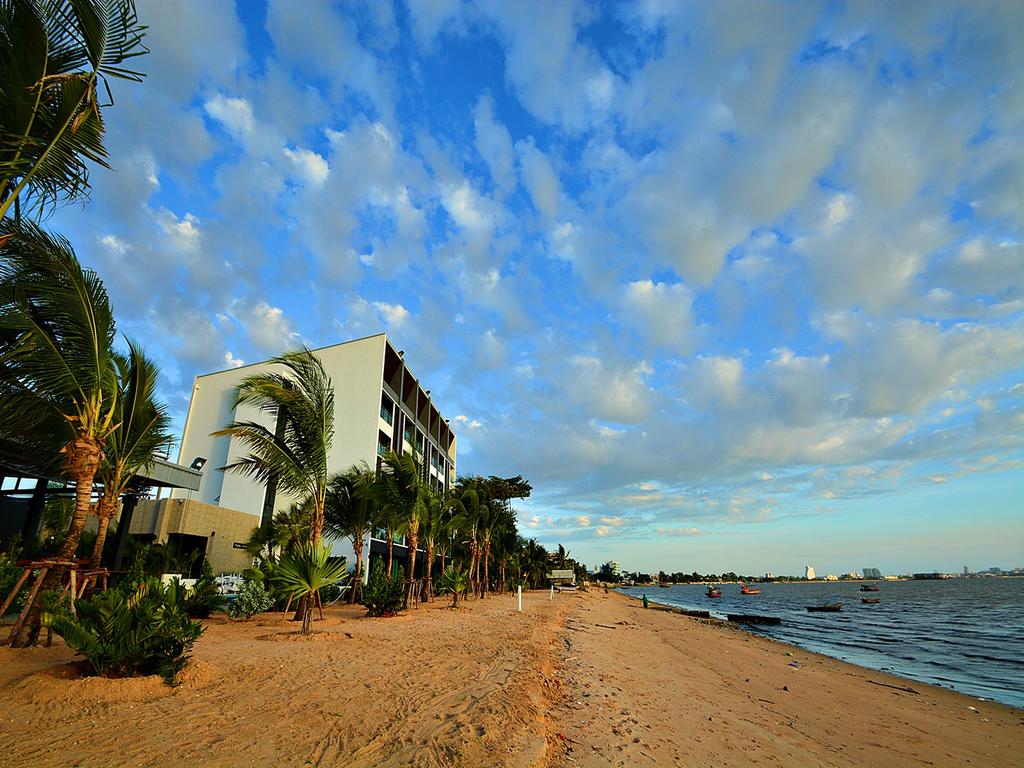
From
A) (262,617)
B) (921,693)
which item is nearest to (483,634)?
(262,617)

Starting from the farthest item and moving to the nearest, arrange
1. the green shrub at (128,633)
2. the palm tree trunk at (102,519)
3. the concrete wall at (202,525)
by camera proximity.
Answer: the concrete wall at (202,525) < the palm tree trunk at (102,519) < the green shrub at (128,633)

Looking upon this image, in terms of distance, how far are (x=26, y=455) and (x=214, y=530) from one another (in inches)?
622

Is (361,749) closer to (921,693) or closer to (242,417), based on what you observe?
(921,693)

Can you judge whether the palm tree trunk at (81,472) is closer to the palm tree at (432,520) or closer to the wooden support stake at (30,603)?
the wooden support stake at (30,603)

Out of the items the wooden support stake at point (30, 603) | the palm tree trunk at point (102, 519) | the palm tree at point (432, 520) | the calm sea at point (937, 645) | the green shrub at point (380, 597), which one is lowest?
the calm sea at point (937, 645)

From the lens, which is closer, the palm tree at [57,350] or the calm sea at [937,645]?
the palm tree at [57,350]

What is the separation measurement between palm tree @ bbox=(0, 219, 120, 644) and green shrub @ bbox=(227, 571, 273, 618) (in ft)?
24.8

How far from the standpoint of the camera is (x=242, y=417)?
36188 millimetres

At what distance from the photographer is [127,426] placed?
9.95 m

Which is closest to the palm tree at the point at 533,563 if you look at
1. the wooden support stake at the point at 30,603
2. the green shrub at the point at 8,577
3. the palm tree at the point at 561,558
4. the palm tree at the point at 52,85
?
the palm tree at the point at 561,558

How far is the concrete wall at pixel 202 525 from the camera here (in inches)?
990

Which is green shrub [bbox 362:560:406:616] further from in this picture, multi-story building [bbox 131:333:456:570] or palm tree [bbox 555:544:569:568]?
palm tree [bbox 555:544:569:568]

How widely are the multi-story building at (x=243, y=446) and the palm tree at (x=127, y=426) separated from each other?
1598cm

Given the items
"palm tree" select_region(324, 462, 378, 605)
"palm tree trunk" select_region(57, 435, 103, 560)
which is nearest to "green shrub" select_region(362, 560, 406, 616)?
"palm tree" select_region(324, 462, 378, 605)
